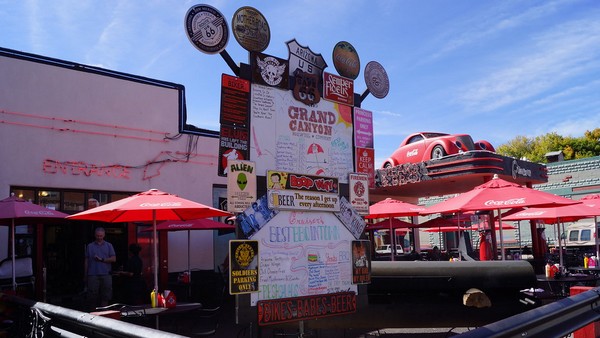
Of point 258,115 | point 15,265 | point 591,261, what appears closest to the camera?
point 258,115

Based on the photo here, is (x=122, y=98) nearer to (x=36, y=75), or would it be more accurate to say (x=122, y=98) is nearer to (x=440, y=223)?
(x=36, y=75)

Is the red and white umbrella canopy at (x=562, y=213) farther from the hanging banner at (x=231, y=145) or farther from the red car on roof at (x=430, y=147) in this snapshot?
the hanging banner at (x=231, y=145)

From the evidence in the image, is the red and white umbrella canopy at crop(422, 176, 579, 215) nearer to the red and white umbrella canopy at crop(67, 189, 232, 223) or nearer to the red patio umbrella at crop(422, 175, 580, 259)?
the red patio umbrella at crop(422, 175, 580, 259)

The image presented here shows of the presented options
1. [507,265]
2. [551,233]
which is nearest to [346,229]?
[507,265]

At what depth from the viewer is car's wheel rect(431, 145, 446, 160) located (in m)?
18.0

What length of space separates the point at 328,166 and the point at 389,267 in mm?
2042

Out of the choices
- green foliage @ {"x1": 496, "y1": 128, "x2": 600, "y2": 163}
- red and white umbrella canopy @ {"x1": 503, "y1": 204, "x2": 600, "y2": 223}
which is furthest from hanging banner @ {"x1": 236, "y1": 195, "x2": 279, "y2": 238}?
green foliage @ {"x1": 496, "y1": 128, "x2": 600, "y2": 163}

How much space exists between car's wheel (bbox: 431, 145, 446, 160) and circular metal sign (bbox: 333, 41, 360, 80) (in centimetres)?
1271

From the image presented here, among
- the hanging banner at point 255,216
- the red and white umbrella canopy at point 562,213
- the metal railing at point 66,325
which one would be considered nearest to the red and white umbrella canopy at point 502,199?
the red and white umbrella canopy at point 562,213

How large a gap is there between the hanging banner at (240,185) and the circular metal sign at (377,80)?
7.60 feet

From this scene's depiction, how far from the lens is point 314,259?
505cm

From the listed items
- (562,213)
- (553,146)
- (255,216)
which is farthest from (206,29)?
(553,146)

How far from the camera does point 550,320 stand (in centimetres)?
357

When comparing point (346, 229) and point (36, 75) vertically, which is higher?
point (36, 75)
